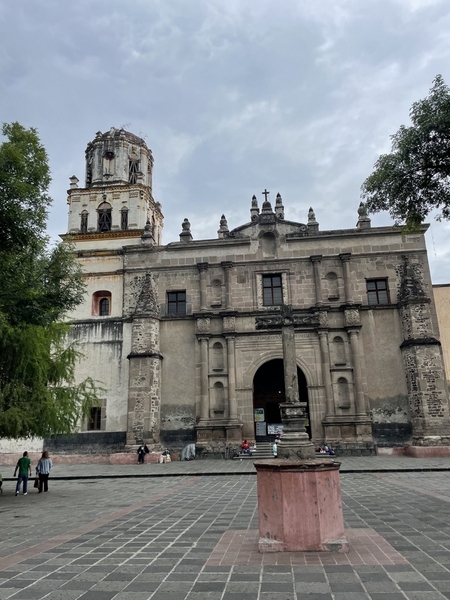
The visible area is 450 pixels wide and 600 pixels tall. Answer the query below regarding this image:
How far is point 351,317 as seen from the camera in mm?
23688

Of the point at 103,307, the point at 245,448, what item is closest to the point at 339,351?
the point at 245,448

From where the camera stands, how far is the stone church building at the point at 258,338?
74.1ft

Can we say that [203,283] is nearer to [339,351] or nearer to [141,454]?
[339,351]

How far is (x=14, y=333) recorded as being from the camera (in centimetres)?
1298

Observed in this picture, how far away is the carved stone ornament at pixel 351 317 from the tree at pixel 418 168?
12.3 m

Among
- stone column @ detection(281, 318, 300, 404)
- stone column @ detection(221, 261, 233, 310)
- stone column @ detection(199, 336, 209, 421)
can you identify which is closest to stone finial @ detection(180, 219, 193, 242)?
stone column @ detection(221, 261, 233, 310)

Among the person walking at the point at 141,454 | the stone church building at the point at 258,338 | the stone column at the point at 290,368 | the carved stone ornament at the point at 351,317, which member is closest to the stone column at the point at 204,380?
the stone church building at the point at 258,338

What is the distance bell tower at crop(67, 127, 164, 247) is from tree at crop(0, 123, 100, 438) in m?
15.6

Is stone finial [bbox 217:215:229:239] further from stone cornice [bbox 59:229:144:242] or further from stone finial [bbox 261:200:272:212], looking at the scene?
stone cornice [bbox 59:229:144:242]

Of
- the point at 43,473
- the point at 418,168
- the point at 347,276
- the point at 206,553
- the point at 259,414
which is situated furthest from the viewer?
the point at 347,276

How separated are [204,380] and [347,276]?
8980 millimetres

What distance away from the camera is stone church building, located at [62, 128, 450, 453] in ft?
74.1

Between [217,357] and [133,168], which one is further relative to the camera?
[133,168]

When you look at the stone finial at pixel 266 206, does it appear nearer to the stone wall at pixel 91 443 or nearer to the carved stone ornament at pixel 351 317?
the carved stone ornament at pixel 351 317
